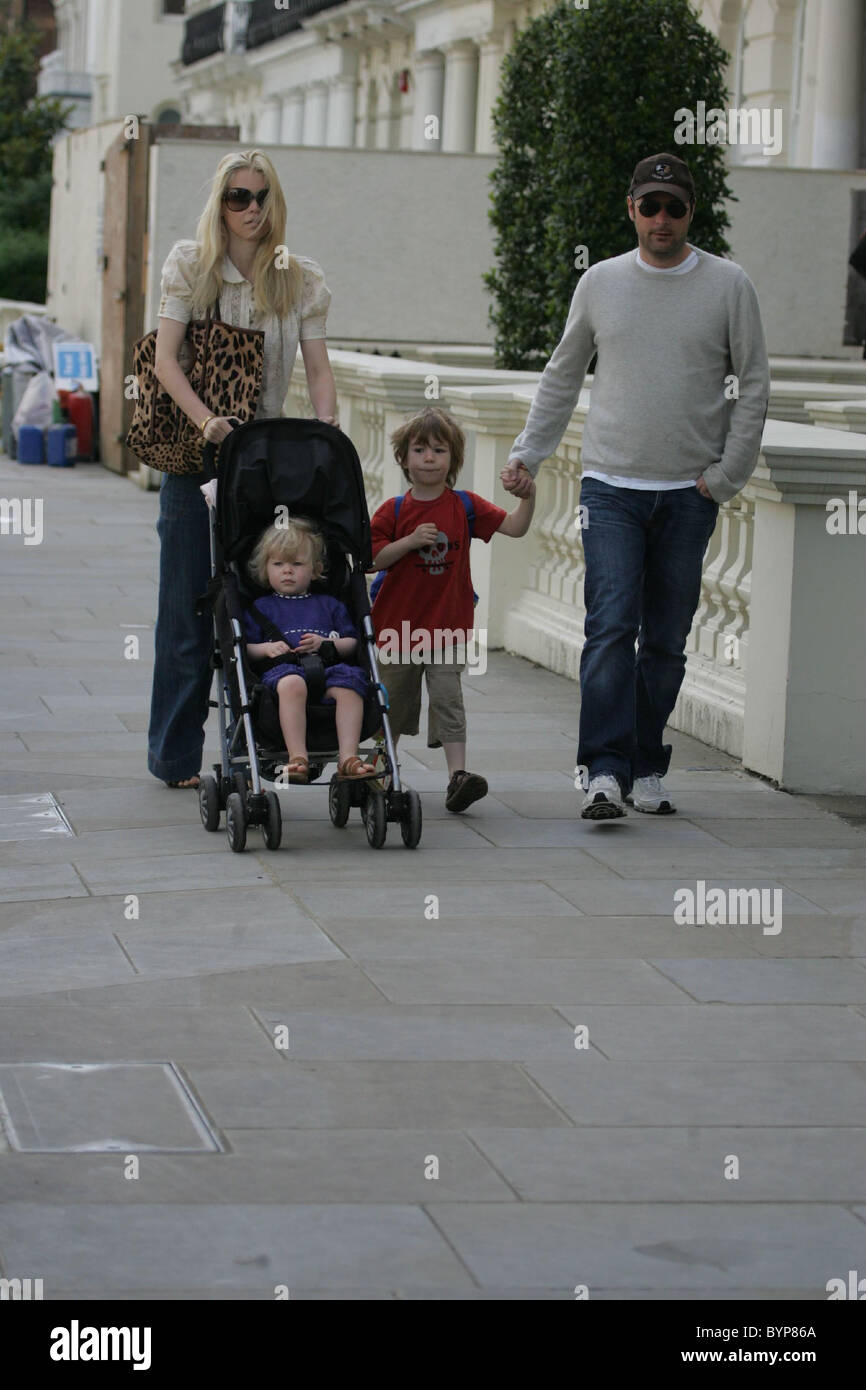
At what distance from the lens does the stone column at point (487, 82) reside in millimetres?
34406

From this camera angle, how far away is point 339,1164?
4.16m

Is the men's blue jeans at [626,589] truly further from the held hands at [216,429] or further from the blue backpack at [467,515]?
the held hands at [216,429]

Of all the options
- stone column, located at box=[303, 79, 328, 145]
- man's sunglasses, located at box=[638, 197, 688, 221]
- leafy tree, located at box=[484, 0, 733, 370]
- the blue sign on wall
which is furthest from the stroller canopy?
stone column, located at box=[303, 79, 328, 145]

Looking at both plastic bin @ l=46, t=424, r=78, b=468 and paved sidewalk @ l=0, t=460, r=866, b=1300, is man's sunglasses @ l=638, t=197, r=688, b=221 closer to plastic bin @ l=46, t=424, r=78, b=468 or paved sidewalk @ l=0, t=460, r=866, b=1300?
paved sidewalk @ l=0, t=460, r=866, b=1300

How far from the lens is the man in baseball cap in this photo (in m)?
7.00

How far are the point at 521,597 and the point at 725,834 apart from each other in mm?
4168

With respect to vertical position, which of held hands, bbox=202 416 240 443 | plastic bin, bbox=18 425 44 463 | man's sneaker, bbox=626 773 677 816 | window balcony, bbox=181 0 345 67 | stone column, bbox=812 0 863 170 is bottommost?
man's sneaker, bbox=626 773 677 816

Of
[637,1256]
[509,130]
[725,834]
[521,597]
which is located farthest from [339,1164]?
[509,130]

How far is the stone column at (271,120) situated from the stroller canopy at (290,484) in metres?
46.4

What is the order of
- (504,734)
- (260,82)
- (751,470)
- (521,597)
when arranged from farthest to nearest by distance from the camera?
(260,82), (521,597), (504,734), (751,470)

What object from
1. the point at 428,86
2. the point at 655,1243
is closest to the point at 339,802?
the point at 655,1243

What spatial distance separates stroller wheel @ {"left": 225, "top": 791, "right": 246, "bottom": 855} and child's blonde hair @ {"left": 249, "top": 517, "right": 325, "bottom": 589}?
0.69 meters

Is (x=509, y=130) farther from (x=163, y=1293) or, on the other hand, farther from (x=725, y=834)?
(x=163, y=1293)

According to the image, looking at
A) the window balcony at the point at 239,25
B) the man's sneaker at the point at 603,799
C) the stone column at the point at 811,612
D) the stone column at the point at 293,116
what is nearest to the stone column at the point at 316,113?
the stone column at the point at 293,116
